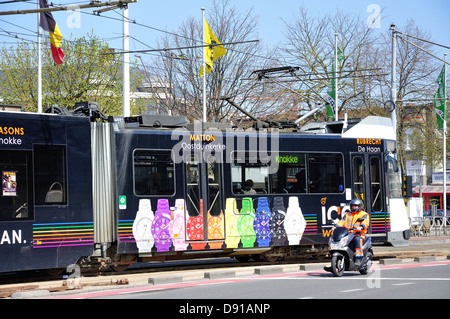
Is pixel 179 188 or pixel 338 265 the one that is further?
pixel 179 188

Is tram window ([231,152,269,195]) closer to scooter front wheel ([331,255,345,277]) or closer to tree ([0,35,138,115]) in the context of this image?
scooter front wheel ([331,255,345,277])

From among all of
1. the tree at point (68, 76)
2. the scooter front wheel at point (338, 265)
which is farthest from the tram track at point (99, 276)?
the tree at point (68, 76)

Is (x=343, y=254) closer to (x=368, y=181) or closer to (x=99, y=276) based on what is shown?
(x=99, y=276)

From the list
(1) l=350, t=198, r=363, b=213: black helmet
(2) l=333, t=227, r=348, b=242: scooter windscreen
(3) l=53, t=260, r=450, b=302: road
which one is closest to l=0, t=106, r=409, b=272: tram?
(3) l=53, t=260, r=450, b=302: road

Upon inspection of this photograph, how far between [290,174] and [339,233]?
3.93 m

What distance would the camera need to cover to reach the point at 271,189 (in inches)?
726

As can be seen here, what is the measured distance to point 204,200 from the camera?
685 inches

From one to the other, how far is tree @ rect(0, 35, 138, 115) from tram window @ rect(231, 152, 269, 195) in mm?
19473

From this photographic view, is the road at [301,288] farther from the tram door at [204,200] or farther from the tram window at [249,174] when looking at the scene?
the tram window at [249,174]

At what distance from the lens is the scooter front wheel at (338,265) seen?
14789mm

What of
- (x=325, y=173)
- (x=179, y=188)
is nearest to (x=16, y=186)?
(x=179, y=188)

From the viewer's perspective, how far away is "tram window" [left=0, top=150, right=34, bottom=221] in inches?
575

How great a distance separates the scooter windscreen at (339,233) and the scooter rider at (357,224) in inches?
4.7

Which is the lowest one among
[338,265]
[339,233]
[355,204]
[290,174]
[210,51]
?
[338,265]
